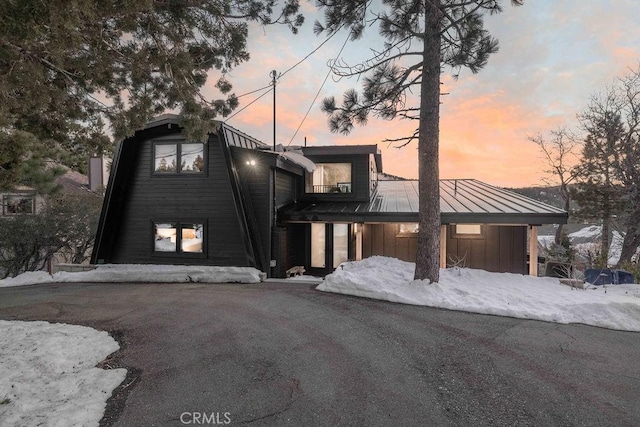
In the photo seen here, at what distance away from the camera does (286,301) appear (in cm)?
669

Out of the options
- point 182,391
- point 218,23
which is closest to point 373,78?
point 218,23

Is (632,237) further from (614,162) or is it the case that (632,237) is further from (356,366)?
(356,366)

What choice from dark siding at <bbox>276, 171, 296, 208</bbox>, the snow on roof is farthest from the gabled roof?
the snow on roof

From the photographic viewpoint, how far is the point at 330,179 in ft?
44.1

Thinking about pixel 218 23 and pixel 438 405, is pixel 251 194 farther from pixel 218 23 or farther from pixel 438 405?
pixel 438 405

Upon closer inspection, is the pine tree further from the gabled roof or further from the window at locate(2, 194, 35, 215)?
the window at locate(2, 194, 35, 215)

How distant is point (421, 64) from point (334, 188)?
22.3ft

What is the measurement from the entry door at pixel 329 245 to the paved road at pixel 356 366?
6036 mm

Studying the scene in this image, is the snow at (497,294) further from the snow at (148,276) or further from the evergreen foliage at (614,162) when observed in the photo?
the evergreen foliage at (614,162)

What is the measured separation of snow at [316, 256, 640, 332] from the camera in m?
5.41

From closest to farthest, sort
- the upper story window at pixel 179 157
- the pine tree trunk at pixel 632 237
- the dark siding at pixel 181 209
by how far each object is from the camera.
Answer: the dark siding at pixel 181 209
the upper story window at pixel 179 157
the pine tree trunk at pixel 632 237

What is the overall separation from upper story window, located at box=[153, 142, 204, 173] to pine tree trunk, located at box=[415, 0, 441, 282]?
7704mm

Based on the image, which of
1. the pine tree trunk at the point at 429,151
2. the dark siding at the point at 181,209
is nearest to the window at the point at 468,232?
the pine tree trunk at the point at 429,151

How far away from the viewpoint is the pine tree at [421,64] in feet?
23.0
